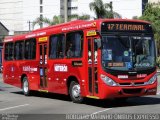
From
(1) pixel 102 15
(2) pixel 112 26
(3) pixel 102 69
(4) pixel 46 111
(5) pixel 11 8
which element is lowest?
(4) pixel 46 111

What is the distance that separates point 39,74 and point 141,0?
9635 centimetres

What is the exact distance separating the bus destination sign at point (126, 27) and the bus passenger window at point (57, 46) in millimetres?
2777

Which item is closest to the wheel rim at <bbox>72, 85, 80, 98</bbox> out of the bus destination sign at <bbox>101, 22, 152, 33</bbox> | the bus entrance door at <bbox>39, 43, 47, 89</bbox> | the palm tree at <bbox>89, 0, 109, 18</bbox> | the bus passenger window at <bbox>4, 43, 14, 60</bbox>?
the bus destination sign at <bbox>101, 22, 152, 33</bbox>

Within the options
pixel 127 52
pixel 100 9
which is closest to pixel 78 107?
pixel 127 52

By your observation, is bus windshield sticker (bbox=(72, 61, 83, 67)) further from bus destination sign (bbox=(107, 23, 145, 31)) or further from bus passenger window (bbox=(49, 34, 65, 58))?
bus destination sign (bbox=(107, 23, 145, 31))

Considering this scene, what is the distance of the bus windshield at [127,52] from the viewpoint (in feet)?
49.0

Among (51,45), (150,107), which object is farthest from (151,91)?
(51,45)

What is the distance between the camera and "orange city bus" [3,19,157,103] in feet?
48.9

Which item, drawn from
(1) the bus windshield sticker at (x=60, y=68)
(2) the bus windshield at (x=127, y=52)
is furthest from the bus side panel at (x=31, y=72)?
(2) the bus windshield at (x=127, y=52)

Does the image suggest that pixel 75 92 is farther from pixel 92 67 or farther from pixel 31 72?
pixel 31 72

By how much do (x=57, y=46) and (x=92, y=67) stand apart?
9.83 feet

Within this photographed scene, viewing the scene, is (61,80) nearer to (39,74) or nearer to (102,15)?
(39,74)

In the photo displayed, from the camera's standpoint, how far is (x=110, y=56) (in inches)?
588

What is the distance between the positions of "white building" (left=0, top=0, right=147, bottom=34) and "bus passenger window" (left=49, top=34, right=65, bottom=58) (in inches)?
3825
